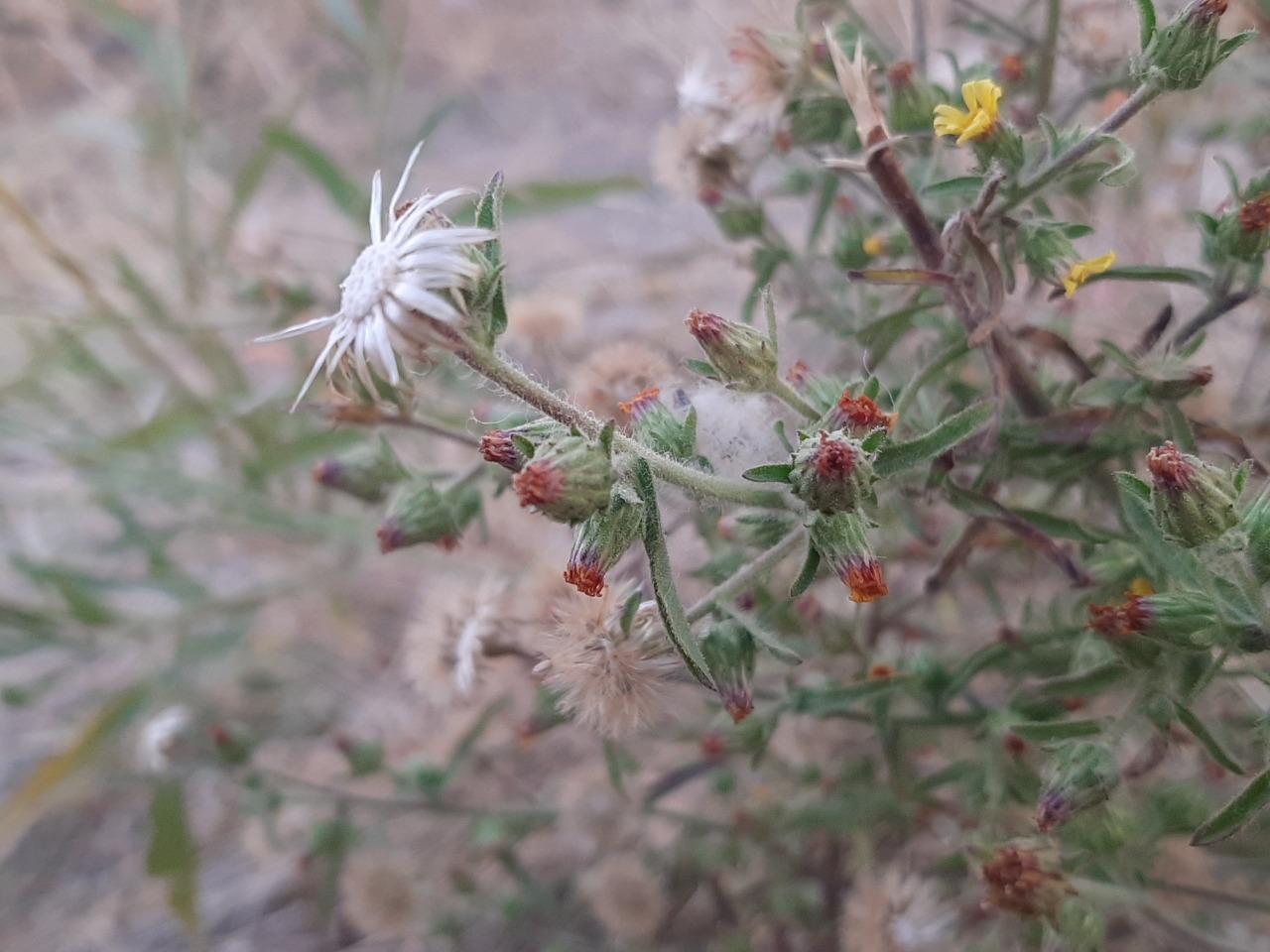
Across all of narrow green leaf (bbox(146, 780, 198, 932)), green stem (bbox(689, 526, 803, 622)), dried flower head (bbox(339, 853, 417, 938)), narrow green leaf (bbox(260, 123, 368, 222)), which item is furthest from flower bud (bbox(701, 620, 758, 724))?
narrow green leaf (bbox(260, 123, 368, 222))

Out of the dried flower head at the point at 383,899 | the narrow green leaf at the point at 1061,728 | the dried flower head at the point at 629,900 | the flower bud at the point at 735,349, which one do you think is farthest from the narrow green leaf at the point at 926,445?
the dried flower head at the point at 383,899

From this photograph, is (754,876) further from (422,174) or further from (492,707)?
(422,174)

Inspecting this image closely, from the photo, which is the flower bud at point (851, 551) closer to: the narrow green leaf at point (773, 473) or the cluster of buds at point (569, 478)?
the narrow green leaf at point (773, 473)

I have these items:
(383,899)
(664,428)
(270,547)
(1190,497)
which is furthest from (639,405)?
(270,547)

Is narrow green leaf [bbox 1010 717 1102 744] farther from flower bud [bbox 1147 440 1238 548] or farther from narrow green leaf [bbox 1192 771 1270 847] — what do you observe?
flower bud [bbox 1147 440 1238 548]

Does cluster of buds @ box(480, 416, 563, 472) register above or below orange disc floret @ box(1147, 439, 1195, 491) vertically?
above

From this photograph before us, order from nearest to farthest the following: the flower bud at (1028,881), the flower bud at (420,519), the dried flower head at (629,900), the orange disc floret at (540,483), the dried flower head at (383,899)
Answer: the orange disc floret at (540,483), the flower bud at (1028,881), the flower bud at (420,519), the dried flower head at (629,900), the dried flower head at (383,899)

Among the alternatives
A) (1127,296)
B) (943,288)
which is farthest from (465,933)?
(1127,296)
